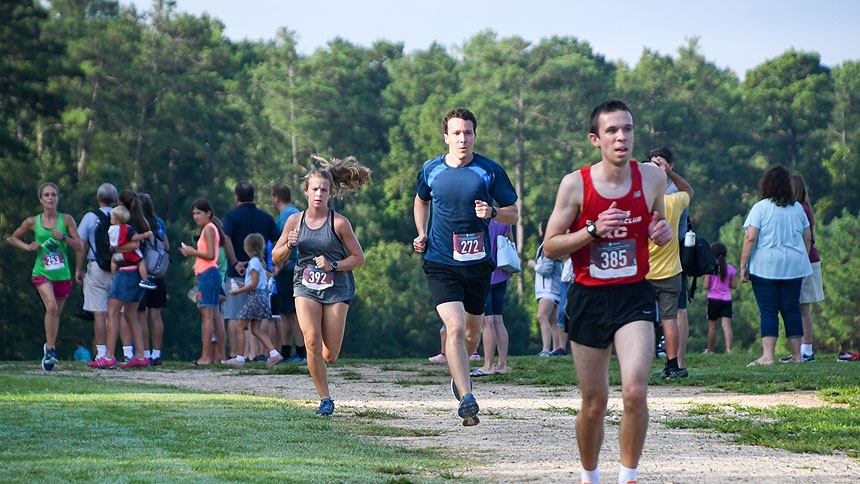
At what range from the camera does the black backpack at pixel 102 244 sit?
16359 millimetres

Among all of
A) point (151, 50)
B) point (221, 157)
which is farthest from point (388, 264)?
point (151, 50)

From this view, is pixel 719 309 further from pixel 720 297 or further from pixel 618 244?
pixel 618 244

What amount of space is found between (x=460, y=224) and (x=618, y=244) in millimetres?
3242

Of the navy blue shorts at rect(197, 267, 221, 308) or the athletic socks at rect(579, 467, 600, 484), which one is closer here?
the athletic socks at rect(579, 467, 600, 484)

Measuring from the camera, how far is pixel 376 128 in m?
80.4

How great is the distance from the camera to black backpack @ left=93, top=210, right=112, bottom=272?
1636 centimetres

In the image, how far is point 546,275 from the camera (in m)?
19.3

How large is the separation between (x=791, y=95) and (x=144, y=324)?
64.1 m

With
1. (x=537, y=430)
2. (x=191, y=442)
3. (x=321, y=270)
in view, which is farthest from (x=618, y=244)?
(x=321, y=270)

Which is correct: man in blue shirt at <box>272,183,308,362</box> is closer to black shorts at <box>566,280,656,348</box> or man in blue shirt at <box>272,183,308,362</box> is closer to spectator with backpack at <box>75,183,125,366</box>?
spectator with backpack at <box>75,183,125,366</box>

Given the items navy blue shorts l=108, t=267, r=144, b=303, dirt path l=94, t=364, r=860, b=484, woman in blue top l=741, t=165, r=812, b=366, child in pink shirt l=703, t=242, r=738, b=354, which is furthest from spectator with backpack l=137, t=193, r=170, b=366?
child in pink shirt l=703, t=242, r=738, b=354

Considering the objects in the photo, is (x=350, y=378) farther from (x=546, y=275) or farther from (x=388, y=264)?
(x=388, y=264)

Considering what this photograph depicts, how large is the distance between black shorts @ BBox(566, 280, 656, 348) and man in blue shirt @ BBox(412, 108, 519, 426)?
116 inches

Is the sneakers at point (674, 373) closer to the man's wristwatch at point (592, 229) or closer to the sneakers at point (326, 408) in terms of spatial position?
the sneakers at point (326, 408)
